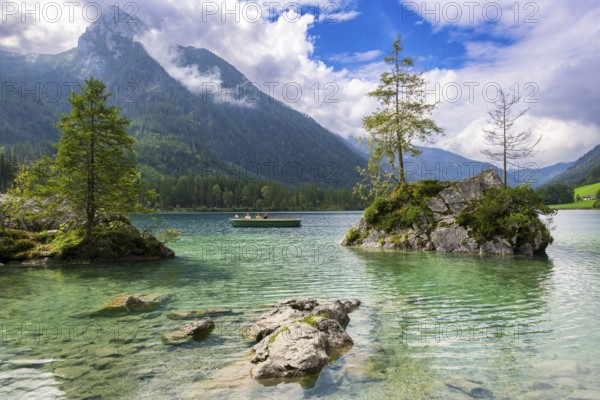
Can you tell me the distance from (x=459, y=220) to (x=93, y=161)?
29808 mm

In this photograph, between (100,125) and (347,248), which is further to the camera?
(347,248)

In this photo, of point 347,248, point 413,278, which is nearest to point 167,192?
point 347,248

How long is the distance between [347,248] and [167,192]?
575ft

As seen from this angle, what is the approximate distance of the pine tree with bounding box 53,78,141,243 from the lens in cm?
2636

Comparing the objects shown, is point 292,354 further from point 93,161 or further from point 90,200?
point 93,161

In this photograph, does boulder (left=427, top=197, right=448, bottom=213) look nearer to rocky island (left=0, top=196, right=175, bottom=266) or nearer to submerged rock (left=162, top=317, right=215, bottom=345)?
rocky island (left=0, top=196, right=175, bottom=266)

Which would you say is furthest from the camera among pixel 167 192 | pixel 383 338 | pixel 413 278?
pixel 167 192

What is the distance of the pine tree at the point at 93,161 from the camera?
86.5ft

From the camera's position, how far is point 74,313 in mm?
13734

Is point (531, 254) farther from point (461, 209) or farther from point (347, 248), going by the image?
point (347, 248)

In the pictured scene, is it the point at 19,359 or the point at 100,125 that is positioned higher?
the point at 100,125

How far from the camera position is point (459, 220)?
111ft

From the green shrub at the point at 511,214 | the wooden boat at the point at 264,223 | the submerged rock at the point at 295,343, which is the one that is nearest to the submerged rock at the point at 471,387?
the submerged rock at the point at 295,343

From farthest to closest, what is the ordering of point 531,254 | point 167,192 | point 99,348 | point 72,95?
point 167,192, point 531,254, point 72,95, point 99,348
